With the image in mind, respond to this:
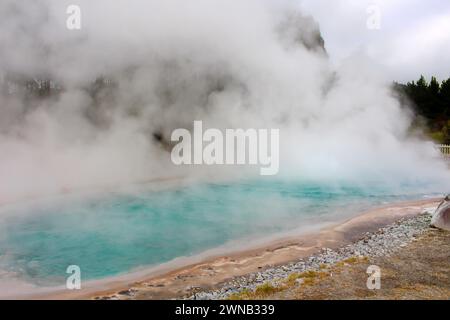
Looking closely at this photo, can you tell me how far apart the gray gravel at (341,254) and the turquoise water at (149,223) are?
9.71 ft

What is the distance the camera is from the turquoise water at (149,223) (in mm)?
10945

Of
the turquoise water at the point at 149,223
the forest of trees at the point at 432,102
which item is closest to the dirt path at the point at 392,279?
the turquoise water at the point at 149,223

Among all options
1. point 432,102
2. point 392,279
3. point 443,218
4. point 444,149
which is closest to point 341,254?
point 392,279

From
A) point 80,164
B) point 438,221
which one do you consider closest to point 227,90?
point 80,164

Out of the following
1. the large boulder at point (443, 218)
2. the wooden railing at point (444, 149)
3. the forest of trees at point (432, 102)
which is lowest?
the large boulder at point (443, 218)

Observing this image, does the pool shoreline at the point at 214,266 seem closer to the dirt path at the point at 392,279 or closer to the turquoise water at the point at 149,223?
Answer: the turquoise water at the point at 149,223

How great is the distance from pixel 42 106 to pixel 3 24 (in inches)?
255

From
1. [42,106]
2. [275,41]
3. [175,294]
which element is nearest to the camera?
[175,294]

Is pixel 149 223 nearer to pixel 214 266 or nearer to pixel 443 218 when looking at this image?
pixel 214 266

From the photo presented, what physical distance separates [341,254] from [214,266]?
3.39m

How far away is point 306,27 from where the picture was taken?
172 feet

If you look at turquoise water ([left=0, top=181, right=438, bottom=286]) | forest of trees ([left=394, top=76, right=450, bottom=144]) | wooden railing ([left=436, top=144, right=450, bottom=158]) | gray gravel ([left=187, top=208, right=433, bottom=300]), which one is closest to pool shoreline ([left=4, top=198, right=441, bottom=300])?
gray gravel ([left=187, top=208, right=433, bottom=300])

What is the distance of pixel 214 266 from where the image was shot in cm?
955
